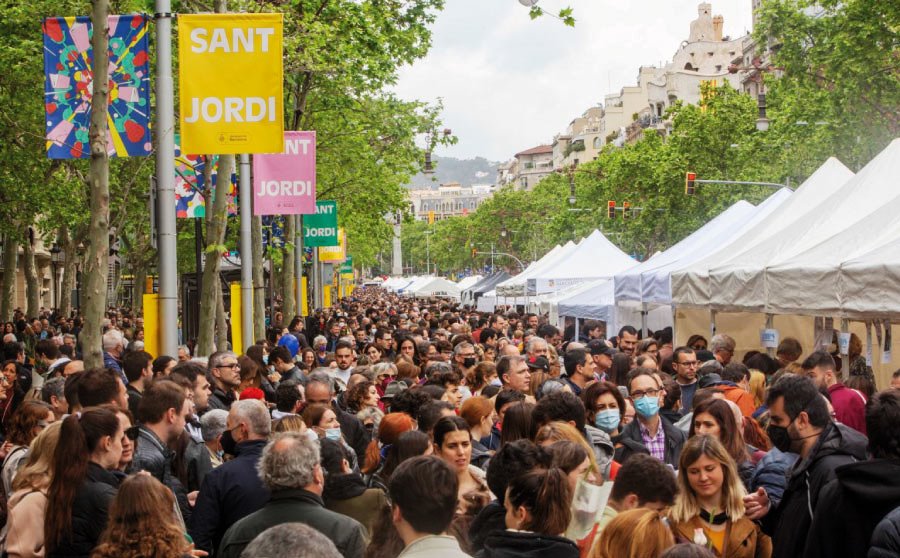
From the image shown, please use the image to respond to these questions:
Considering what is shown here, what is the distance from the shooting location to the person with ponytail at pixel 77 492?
5750mm

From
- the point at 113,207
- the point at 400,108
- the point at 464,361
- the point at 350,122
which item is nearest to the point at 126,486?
the point at 464,361

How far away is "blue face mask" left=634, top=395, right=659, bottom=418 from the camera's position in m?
8.61

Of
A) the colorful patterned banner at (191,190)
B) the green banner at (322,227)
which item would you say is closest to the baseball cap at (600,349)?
the colorful patterned banner at (191,190)

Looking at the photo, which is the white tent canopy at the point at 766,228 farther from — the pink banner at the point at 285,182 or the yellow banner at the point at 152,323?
the yellow banner at the point at 152,323

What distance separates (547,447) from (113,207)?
31.8 meters

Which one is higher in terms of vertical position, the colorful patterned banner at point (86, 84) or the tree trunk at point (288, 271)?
the colorful patterned banner at point (86, 84)

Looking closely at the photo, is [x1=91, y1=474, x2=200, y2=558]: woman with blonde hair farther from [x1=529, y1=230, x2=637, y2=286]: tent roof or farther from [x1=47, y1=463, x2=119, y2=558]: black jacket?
[x1=529, y1=230, x2=637, y2=286]: tent roof

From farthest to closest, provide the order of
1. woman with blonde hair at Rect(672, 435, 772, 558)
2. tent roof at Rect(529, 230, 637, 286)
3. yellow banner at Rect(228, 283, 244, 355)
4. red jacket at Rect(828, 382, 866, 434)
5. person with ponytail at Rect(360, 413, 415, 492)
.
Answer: tent roof at Rect(529, 230, 637, 286) < yellow banner at Rect(228, 283, 244, 355) < red jacket at Rect(828, 382, 866, 434) < person with ponytail at Rect(360, 413, 415, 492) < woman with blonde hair at Rect(672, 435, 772, 558)

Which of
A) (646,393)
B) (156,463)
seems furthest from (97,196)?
(646,393)

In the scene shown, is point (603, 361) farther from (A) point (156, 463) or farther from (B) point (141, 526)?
(B) point (141, 526)

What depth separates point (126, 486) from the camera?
4.93 meters

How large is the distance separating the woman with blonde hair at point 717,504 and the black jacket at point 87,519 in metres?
2.56

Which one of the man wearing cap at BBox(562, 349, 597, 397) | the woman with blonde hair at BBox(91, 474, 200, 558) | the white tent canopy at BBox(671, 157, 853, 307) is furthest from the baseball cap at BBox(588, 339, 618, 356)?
the woman with blonde hair at BBox(91, 474, 200, 558)

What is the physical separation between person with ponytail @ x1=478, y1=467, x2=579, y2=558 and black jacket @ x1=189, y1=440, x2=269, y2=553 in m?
1.82
